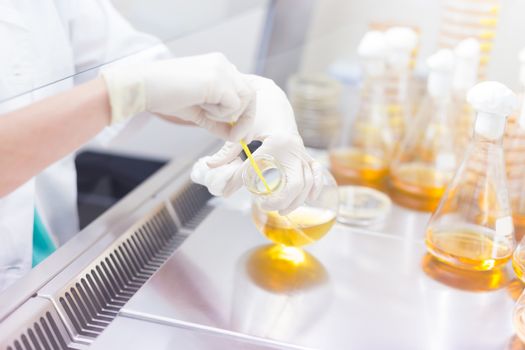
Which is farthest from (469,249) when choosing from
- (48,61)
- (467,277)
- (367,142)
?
(48,61)

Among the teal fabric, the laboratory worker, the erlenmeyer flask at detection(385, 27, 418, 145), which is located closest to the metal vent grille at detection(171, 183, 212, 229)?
the laboratory worker

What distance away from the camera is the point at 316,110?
1.73 m

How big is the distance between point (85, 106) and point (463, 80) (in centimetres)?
87

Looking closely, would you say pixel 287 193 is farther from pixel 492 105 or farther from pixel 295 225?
pixel 492 105

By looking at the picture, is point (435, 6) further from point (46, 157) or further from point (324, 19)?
point (46, 157)

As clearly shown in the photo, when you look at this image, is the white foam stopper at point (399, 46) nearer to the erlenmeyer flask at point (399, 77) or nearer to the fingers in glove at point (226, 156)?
the erlenmeyer flask at point (399, 77)

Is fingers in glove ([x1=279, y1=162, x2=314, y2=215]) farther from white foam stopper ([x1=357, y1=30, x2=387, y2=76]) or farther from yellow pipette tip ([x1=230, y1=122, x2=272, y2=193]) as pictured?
white foam stopper ([x1=357, y1=30, x2=387, y2=76])

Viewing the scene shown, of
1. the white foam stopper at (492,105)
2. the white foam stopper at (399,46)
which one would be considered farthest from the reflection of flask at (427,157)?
the white foam stopper at (492,105)

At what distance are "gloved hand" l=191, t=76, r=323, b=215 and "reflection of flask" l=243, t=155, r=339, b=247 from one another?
0.10 feet

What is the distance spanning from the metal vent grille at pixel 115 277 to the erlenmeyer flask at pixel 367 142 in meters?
0.49

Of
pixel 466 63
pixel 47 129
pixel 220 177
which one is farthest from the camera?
pixel 466 63

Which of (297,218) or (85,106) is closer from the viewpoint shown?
(85,106)

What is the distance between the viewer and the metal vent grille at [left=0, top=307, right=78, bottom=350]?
0.80 meters

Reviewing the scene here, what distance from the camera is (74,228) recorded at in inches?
58.1
